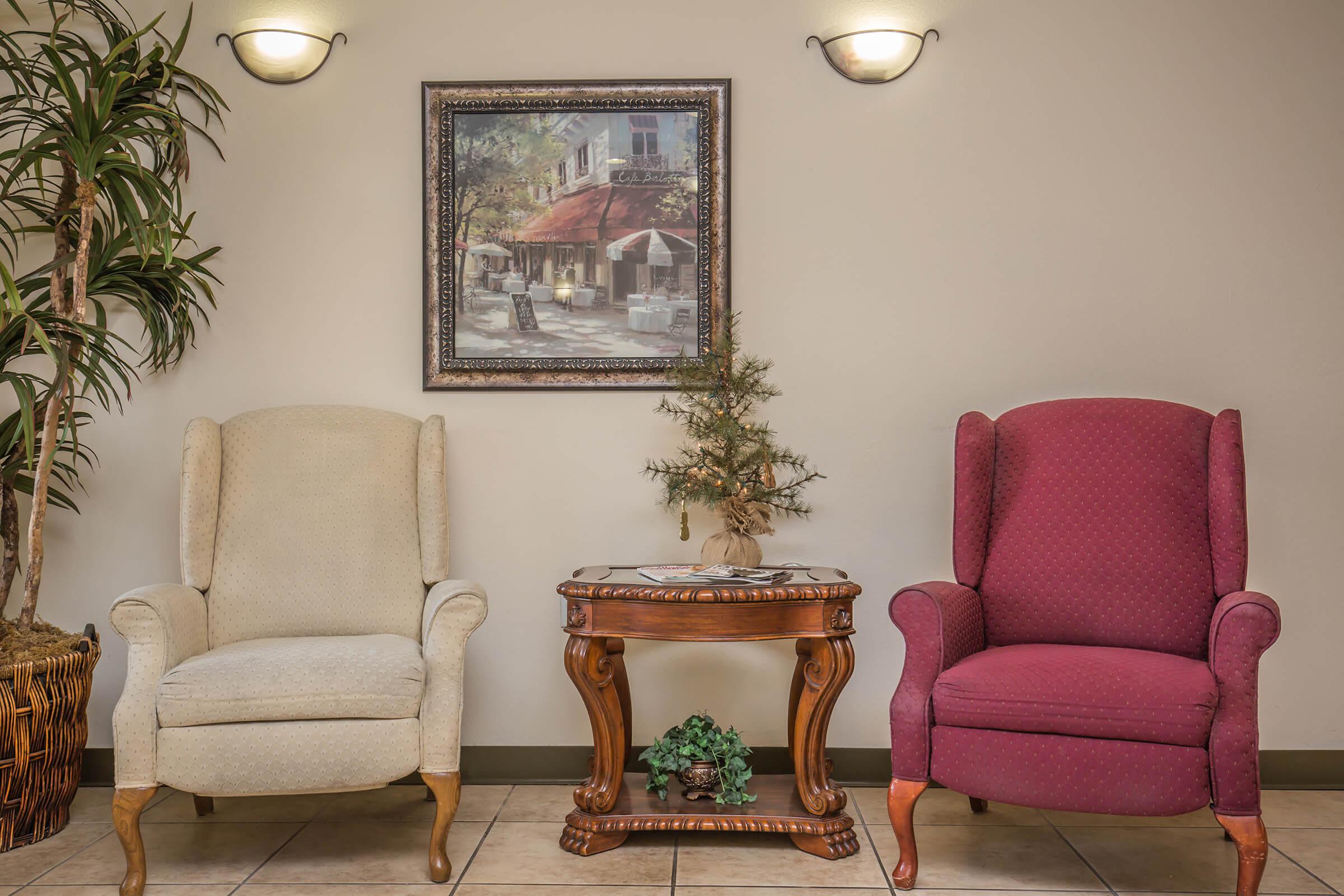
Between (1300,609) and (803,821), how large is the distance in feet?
5.65

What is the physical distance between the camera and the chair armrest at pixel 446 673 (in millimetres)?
2342

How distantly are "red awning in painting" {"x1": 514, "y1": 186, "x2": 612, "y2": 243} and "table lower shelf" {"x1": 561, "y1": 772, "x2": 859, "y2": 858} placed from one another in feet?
5.44

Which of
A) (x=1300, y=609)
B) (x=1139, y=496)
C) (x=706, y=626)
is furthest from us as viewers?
(x=1300, y=609)

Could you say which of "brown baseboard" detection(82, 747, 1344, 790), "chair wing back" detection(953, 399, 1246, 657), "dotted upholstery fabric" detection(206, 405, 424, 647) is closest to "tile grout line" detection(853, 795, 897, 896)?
"brown baseboard" detection(82, 747, 1344, 790)

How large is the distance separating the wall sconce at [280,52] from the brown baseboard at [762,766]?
6.99 ft

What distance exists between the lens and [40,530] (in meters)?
2.69

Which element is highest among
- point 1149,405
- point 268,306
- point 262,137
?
point 262,137

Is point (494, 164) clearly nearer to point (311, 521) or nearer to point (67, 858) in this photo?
point (311, 521)

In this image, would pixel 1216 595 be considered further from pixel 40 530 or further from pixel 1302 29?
pixel 40 530

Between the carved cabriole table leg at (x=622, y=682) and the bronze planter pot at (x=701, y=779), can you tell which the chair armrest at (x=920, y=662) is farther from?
the carved cabriole table leg at (x=622, y=682)

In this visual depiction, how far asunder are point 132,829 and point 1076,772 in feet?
6.86

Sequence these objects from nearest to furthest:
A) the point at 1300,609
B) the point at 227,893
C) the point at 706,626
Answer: the point at 227,893 < the point at 706,626 < the point at 1300,609

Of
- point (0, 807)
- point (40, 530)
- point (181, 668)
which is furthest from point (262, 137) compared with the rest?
point (0, 807)

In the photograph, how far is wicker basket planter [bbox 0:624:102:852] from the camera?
249 centimetres
